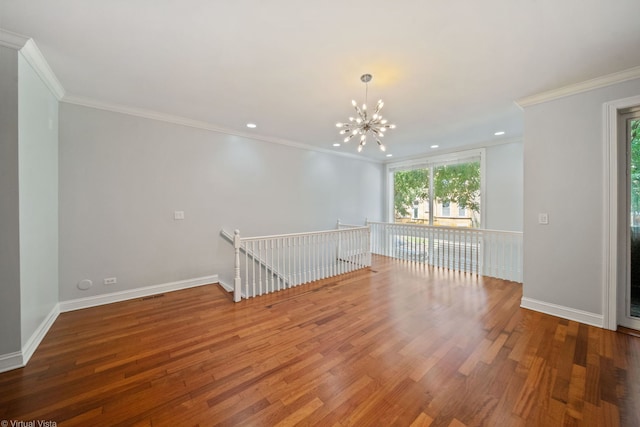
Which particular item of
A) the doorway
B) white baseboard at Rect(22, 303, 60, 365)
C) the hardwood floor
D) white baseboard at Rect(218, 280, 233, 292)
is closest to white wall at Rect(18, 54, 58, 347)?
white baseboard at Rect(22, 303, 60, 365)

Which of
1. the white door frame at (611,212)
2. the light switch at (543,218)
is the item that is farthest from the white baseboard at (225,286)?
the white door frame at (611,212)

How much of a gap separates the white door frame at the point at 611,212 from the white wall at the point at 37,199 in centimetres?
561

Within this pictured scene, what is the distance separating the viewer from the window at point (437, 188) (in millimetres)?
5293

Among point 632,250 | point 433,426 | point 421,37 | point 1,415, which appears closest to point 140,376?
point 1,415

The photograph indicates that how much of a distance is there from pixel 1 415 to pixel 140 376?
0.71 m

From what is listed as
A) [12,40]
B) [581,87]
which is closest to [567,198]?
[581,87]

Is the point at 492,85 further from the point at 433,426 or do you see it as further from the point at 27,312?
the point at 27,312

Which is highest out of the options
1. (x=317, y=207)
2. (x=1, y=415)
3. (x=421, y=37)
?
(x=421, y=37)

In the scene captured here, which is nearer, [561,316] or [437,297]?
[561,316]

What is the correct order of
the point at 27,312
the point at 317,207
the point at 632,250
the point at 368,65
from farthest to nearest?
the point at 317,207, the point at 632,250, the point at 368,65, the point at 27,312

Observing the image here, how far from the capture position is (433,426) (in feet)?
4.65

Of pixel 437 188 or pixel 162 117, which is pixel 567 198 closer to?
pixel 437 188

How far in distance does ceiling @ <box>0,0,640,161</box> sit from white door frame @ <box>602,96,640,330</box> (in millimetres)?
504

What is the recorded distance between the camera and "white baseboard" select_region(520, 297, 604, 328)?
257cm
